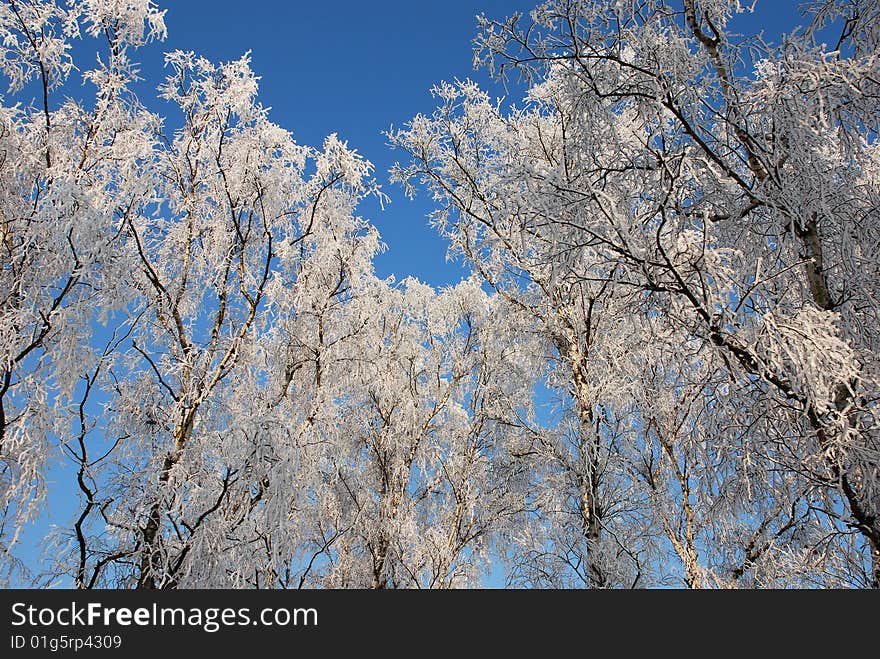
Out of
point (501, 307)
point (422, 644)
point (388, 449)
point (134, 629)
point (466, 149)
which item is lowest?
point (422, 644)

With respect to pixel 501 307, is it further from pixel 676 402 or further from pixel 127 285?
pixel 127 285

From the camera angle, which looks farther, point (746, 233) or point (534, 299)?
point (534, 299)

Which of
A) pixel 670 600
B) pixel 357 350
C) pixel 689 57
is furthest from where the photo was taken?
pixel 357 350

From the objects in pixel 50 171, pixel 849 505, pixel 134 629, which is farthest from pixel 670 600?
pixel 50 171

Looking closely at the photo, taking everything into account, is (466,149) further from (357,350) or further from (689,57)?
(689,57)

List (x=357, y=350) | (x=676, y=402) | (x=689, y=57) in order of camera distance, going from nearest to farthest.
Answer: (x=689, y=57) < (x=676, y=402) < (x=357, y=350)

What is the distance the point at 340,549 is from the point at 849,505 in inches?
262

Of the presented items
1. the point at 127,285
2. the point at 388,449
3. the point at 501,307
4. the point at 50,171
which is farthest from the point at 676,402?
the point at 50,171

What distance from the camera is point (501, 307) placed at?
7.41m

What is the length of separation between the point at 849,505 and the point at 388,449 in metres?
5.73

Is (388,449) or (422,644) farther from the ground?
(388,449)

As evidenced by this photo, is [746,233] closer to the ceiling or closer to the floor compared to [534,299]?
closer to the floor

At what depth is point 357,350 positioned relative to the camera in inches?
278

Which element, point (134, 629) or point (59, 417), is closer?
point (134, 629)
